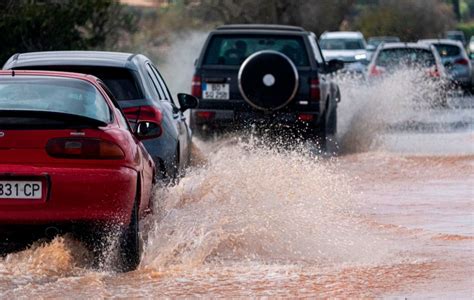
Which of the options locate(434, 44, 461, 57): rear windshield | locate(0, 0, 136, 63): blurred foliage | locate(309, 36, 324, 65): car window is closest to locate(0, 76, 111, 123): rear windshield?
locate(309, 36, 324, 65): car window

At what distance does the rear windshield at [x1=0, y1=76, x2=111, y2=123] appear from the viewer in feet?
31.5

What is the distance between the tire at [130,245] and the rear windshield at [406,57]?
21.3 meters

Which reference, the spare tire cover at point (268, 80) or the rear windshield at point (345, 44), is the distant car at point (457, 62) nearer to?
the rear windshield at point (345, 44)

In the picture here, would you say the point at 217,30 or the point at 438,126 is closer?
the point at 217,30

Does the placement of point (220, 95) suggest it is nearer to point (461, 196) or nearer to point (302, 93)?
point (302, 93)

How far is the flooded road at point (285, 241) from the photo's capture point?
8750 mm

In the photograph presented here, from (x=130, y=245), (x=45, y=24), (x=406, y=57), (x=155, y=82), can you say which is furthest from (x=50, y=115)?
(x=406, y=57)

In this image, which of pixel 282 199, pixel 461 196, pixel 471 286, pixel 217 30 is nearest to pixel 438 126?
pixel 217 30

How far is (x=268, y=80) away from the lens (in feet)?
61.6

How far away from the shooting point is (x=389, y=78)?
1077 inches

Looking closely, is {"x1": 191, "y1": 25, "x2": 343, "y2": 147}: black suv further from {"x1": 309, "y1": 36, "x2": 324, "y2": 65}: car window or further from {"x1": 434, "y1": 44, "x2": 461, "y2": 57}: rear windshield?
{"x1": 434, "y1": 44, "x2": 461, "y2": 57}: rear windshield

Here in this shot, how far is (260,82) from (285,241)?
8330 mm

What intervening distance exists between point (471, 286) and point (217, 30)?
11.3 meters

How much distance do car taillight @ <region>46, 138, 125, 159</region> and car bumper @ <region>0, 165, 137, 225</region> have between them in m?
0.10
